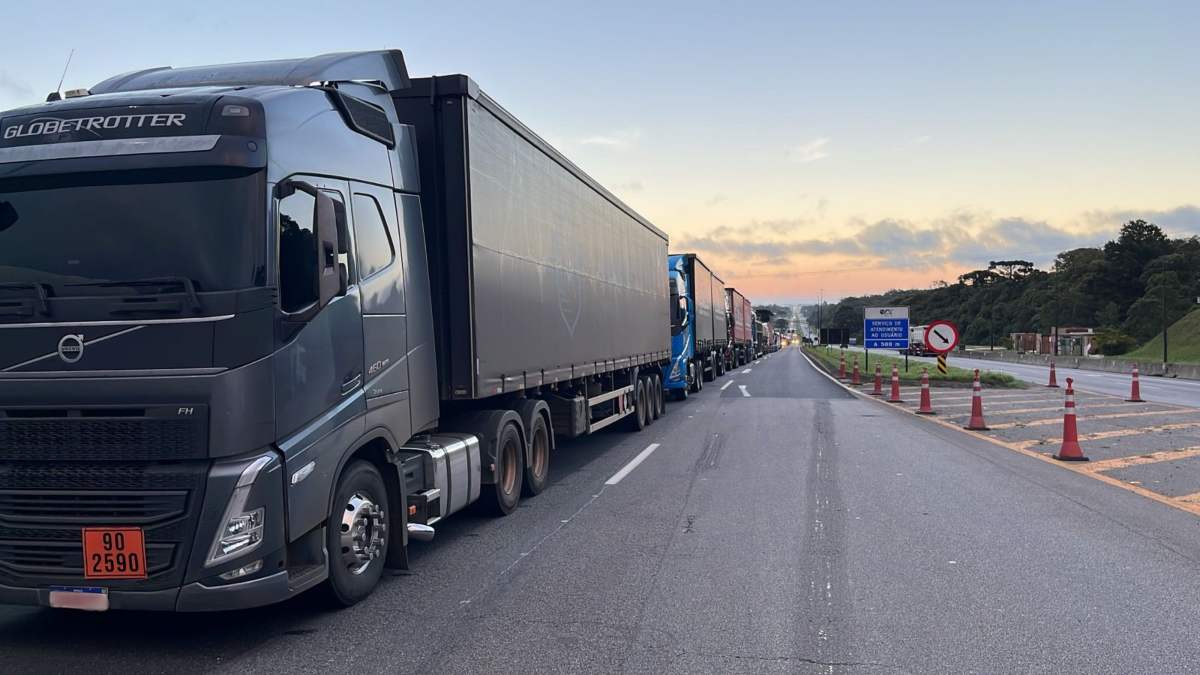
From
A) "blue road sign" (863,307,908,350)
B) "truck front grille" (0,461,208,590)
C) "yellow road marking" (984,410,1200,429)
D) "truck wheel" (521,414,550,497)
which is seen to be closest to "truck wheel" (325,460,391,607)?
"truck front grille" (0,461,208,590)

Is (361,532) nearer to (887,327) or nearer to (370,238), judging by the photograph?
(370,238)

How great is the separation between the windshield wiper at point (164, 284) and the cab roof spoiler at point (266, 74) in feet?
6.09

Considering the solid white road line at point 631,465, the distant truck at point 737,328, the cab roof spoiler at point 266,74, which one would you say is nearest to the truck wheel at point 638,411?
the solid white road line at point 631,465

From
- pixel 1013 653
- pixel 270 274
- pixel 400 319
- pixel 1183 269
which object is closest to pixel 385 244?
pixel 400 319

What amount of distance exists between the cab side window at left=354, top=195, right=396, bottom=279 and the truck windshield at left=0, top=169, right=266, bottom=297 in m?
1.02

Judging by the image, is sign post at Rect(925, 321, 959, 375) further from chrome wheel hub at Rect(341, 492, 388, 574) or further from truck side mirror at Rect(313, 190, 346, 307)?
truck side mirror at Rect(313, 190, 346, 307)

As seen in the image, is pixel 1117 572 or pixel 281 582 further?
pixel 1117 572

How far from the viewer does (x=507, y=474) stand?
8.47 m

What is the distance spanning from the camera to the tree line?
82.4m

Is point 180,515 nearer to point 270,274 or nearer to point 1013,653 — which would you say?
point 270,274

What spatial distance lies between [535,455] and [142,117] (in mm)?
5475

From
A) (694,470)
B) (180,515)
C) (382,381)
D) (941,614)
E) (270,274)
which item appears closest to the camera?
(180,515)

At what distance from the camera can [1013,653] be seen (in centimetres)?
469

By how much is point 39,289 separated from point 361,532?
231 cm
